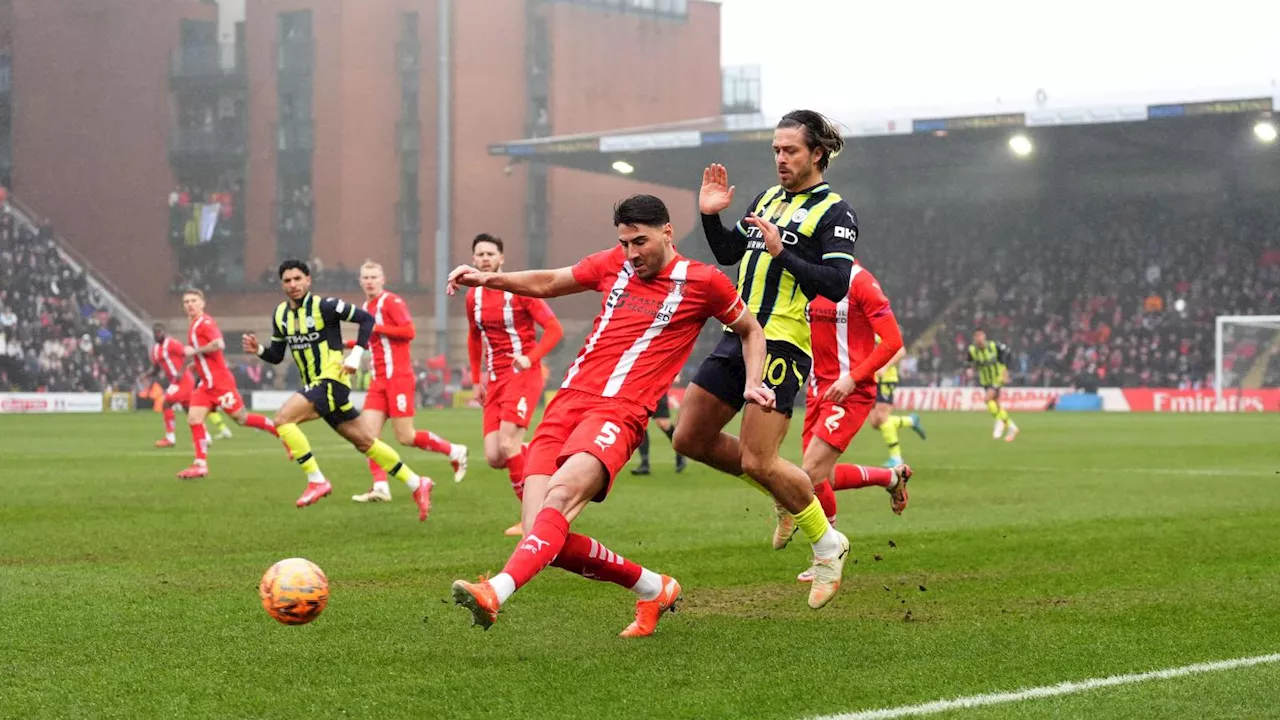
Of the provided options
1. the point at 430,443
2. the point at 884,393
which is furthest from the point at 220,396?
the point at 884,393

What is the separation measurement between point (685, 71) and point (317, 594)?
5797 cm

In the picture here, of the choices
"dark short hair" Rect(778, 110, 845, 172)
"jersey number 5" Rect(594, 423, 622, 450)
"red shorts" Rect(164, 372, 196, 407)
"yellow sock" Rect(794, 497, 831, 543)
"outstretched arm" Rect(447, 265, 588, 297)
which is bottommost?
Answer: "red shorts" Rect(164, 372, 196, 407)

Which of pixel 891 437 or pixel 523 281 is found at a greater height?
pixel 523 281

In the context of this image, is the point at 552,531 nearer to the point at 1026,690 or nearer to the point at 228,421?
the point at 1026,690

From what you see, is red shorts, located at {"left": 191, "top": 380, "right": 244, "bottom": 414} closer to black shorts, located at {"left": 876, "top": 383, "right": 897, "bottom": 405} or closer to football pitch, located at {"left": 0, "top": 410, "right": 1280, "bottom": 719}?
football pitch, located at {"left": 0, "top": 410, "right": 1280, "bottom": 719}

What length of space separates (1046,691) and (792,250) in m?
2.82

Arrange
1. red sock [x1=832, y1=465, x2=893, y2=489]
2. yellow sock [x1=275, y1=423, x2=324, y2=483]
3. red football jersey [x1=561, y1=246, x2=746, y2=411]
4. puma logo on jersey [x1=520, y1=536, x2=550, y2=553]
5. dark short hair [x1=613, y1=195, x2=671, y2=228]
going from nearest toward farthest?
puma logo on jersey [x1=520, y1=536, x2=550, y2=553] → dark short hair [x1=613, y1=195, x2=671, y2=228] → red football jersey [x1=561, y1=246, x2=746, y2=411] → red sock [x1=832, y1=465, x2=893, y2=489] → yellow sock [x1=275, y1=423, x2=324, y2=483]

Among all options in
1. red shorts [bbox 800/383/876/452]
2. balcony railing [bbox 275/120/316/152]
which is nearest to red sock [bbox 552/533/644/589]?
red shorts [bbox 800/383/876/452]

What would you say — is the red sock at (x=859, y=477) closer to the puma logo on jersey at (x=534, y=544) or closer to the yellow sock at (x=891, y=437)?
the puma logo on jersey at (x=534, y=544)

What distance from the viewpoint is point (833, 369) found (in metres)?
9.87

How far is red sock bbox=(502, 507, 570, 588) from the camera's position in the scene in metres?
5.82

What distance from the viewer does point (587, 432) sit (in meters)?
6.42

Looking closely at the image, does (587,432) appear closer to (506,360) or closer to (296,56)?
(506,360)

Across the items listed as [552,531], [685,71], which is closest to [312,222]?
[685,71]
